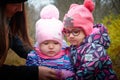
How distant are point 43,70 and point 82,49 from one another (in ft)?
1.07

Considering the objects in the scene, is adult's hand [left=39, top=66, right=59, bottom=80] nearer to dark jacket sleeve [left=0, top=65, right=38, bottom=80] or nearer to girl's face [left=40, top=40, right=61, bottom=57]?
dark jacket sleeve [left=0, top=65, right=38, bottom=80]

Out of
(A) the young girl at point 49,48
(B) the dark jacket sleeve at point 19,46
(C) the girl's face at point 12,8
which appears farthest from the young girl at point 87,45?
(B) the dark jacket sleeve at point 19,46

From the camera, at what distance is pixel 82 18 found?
278cm

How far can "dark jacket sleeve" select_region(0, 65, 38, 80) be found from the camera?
2.67 metres

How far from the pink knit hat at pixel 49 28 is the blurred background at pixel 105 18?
2.84 feet

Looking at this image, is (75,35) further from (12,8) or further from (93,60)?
(12,8)

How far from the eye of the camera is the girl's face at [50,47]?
293 cm

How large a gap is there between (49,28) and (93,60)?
23.5 inches

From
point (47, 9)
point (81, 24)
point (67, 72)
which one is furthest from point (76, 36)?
point (47, 9)

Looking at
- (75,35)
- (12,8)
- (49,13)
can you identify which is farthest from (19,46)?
(75,35)

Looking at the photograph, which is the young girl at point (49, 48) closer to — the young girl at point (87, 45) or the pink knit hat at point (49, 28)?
the pink knit hat at point (49, 28)

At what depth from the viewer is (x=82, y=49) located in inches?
103

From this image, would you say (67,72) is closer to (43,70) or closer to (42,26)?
(43,70)

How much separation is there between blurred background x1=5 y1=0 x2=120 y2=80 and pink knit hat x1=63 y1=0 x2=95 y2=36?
0.89 m
